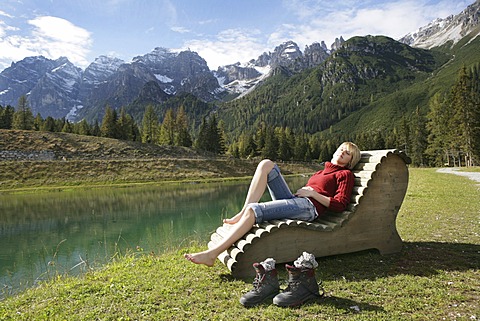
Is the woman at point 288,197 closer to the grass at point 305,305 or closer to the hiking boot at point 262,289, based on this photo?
the grass at point 305,305

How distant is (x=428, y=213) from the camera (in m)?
11.7

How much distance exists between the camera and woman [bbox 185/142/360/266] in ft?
18.0

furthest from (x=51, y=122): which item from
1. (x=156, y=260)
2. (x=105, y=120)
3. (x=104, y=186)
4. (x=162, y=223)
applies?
(x=156, y=260)

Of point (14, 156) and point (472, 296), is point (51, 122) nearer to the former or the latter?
point (14, 156)

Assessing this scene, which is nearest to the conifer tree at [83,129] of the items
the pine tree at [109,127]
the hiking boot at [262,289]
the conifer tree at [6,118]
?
the pine tree at [109,127]

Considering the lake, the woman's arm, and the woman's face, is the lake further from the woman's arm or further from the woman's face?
the woman's face

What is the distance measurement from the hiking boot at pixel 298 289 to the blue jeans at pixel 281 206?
4.30 ft

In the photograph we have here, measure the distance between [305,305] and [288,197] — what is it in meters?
2.20

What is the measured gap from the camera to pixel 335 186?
6422 millimetres

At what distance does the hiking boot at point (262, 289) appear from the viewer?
4.39m

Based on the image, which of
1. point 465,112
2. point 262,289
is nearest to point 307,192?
point 262,289

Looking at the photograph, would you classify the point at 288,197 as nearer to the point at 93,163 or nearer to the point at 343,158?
the point at 343,158

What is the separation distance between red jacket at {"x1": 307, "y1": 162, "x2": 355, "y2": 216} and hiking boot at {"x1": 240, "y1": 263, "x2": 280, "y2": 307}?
198 centimetres

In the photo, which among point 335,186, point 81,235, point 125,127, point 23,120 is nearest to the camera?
point 335,186
